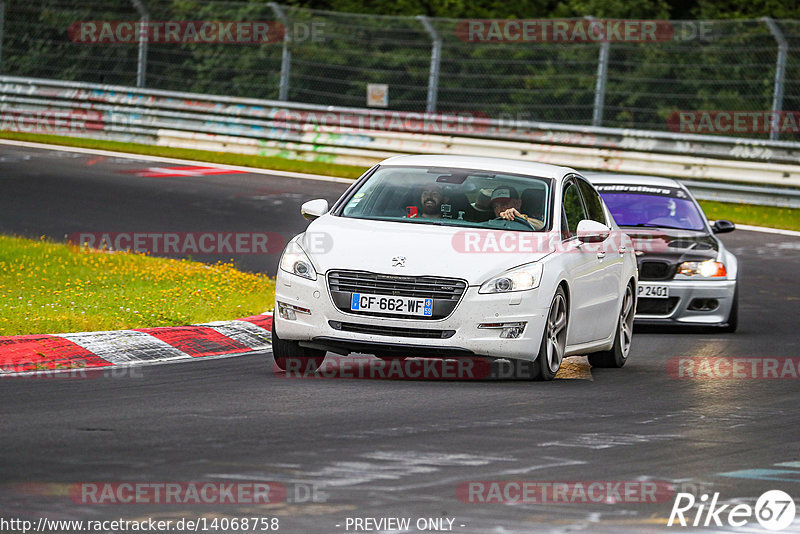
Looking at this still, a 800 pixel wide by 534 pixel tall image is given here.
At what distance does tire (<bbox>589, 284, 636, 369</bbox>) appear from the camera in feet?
39.1

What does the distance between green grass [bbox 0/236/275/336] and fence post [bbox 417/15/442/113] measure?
1136 cm

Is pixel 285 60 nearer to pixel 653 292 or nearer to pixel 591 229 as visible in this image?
pixel 653 292

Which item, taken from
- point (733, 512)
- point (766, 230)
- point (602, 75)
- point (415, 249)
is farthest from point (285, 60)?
point (733, 512)

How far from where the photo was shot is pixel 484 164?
11.4 meters

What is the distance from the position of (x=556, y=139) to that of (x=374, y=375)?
15.9 m

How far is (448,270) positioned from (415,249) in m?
0.29

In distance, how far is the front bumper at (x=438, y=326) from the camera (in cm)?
986

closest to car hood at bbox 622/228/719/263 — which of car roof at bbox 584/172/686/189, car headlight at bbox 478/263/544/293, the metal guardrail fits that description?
car roof at bbox 584/172/686/189

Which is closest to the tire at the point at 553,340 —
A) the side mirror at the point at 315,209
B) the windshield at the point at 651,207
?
the side mirror at the point at 315,209

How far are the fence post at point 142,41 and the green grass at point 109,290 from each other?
14010 millimetres

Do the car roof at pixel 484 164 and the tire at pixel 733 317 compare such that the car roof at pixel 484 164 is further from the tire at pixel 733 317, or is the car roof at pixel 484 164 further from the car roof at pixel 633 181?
the car roof at pixel 633 181

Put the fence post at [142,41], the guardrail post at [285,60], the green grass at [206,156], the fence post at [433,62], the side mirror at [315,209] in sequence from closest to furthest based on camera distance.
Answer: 1. the side mirror at [315,209]
2. the fence post at [433,62]
3. the green grass at [206,156]
4. the guardrail post at [285,60]
5. the fence post at [142,41]

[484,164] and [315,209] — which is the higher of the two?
[484,164]

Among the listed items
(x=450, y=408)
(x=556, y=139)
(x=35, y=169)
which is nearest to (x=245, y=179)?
(x=35, y=169)
